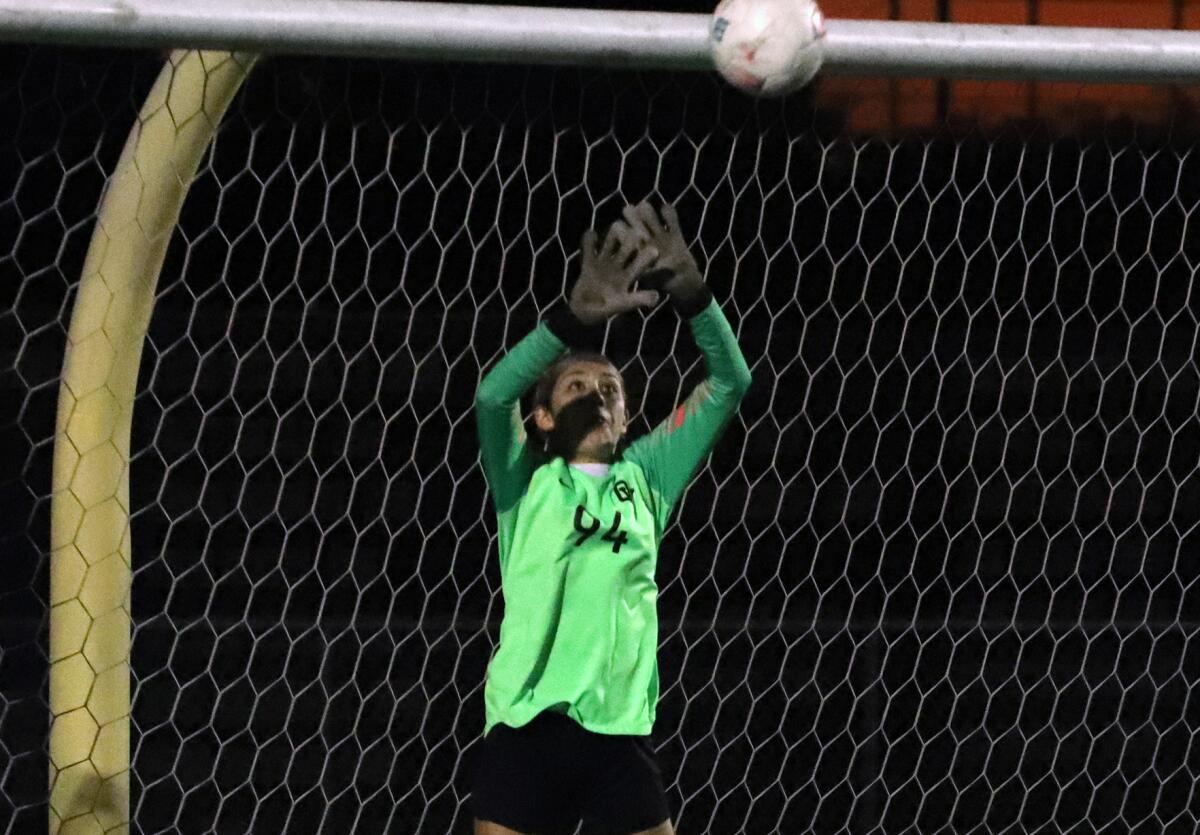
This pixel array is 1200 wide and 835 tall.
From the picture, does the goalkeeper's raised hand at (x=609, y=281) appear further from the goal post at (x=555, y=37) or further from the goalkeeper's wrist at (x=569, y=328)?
the goal post at (x=555, y=37)

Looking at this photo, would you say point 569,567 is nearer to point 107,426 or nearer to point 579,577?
point 579,577

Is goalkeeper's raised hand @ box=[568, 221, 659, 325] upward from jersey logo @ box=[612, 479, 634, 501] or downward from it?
upward

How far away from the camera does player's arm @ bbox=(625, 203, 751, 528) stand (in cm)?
221

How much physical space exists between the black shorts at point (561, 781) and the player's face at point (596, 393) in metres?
0.35

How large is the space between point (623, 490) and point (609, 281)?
0.98 ft

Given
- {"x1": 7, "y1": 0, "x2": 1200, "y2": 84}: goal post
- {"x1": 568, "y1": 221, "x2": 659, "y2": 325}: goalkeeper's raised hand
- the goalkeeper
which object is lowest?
the goalkeeper

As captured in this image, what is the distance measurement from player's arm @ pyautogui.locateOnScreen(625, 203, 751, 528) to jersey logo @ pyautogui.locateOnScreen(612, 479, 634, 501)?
6 cm

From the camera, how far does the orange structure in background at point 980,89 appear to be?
3.60m

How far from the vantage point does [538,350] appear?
2.11m

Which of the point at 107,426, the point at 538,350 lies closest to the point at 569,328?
the point at 538,350

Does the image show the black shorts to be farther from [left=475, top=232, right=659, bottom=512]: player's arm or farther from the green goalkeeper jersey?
[left=475, top=232, right=659, bottom=512]: player's arm

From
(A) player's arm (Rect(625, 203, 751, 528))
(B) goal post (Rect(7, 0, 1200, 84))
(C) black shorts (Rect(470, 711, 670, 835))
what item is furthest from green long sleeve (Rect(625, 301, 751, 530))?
(B) goal post (Rect(7, 0, 1200, 84))

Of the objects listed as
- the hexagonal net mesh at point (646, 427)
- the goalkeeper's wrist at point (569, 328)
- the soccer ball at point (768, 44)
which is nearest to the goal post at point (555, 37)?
the soccer ball at point (768, 44)

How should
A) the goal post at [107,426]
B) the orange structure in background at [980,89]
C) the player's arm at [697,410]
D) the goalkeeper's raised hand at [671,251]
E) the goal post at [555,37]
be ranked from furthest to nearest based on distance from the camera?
the orange structure in background at [980,89], the player's arm at [697,410], the goalkeeper's raised hand at [671,251], the goal post at [107,426], the goal post at [555,37]
